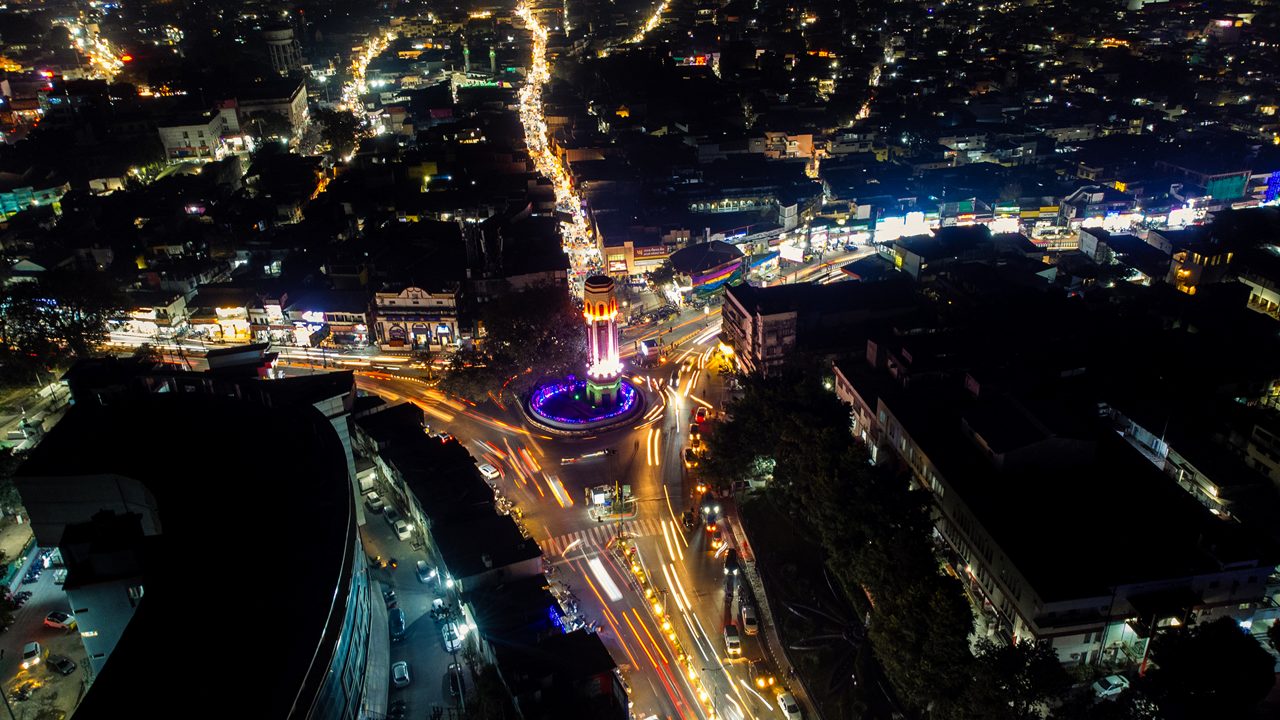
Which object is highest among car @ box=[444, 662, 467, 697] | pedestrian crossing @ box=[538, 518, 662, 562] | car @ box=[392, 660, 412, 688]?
pedestrian crossing @ box=[538, 518, 662, 562]

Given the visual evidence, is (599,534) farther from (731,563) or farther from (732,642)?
(732,642)

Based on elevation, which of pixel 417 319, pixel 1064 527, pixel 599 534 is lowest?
pixel 599 534

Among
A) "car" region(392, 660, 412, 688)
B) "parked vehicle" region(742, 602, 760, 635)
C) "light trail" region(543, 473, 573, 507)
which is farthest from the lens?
"light trail" region(543, 473, 573, 507)

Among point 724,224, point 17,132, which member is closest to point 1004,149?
point 724,224

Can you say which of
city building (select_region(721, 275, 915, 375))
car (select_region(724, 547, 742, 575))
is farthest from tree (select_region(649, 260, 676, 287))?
car (select_region(724, 547, 742, 575))

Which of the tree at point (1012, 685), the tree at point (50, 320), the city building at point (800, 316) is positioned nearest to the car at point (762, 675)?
the tree at point (1012, 685)

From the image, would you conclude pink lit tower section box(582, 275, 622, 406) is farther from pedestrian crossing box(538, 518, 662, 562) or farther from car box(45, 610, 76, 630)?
car box(45, 610, 76, 630)

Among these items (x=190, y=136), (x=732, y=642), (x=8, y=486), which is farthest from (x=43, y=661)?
(x=190, y=136)

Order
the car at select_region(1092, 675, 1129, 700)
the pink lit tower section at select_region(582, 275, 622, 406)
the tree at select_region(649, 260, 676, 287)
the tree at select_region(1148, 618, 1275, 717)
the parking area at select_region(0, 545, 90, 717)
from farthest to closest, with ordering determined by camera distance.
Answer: the tree at select_region(649, 260, 676, 287)
the pink lit tower section at select_region(582, 275, 622, 406)
the parking area at select_region(0, 545, 90, 717)
the car at select_region(1092, 675, 1129, 700)
the tree at select_region(1148, 618, 1275, 717)
